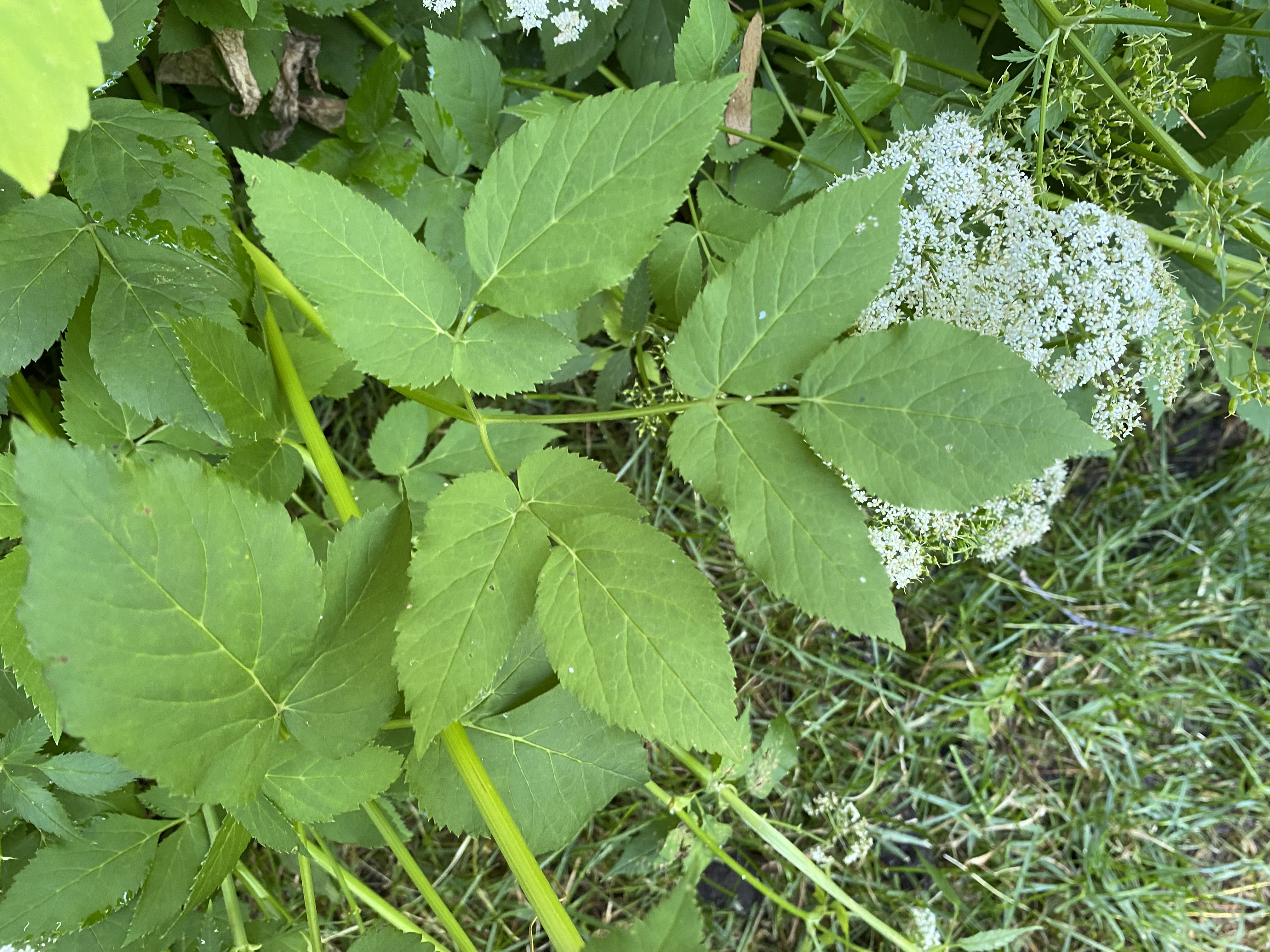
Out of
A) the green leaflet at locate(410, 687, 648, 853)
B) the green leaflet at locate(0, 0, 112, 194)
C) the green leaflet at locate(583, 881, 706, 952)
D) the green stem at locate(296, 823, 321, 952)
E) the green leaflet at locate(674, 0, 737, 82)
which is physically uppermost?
the green leaflet at locate(0, 0, 112, 194)

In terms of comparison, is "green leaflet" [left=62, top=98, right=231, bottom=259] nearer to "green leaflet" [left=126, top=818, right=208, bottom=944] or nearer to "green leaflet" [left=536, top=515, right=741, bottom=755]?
"green leaflet" [left=536, top=515, right=741, bottom=755]

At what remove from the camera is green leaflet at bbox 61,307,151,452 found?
118cm

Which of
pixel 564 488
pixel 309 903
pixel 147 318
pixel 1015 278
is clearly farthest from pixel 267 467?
pixel 1015 278

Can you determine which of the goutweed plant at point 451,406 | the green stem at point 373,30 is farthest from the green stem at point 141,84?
the green stem at point 373,30

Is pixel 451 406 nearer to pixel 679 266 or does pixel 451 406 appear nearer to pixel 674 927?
pixel 679 266

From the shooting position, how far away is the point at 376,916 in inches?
65.0

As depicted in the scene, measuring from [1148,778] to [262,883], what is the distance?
2009mm

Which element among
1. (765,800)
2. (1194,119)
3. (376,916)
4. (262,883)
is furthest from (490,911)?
(1194,119)

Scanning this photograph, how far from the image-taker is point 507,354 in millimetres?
993

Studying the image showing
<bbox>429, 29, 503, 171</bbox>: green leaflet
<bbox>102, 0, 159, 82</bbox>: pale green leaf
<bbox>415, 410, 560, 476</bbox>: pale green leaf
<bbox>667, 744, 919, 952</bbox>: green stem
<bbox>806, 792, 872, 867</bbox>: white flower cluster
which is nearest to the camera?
<bbox>102, 0, 159, 82</bbox>: pale green leaf

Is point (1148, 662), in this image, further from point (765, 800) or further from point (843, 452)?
point (843, 452)

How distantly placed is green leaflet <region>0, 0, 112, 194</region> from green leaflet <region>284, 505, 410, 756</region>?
1.47 feet

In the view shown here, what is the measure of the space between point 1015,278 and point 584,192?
2.09 ft

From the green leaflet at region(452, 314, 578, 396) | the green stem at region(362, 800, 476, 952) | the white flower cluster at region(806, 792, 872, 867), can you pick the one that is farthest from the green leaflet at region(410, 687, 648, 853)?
the white flower cluster at region(806, 792, 872, 867)
